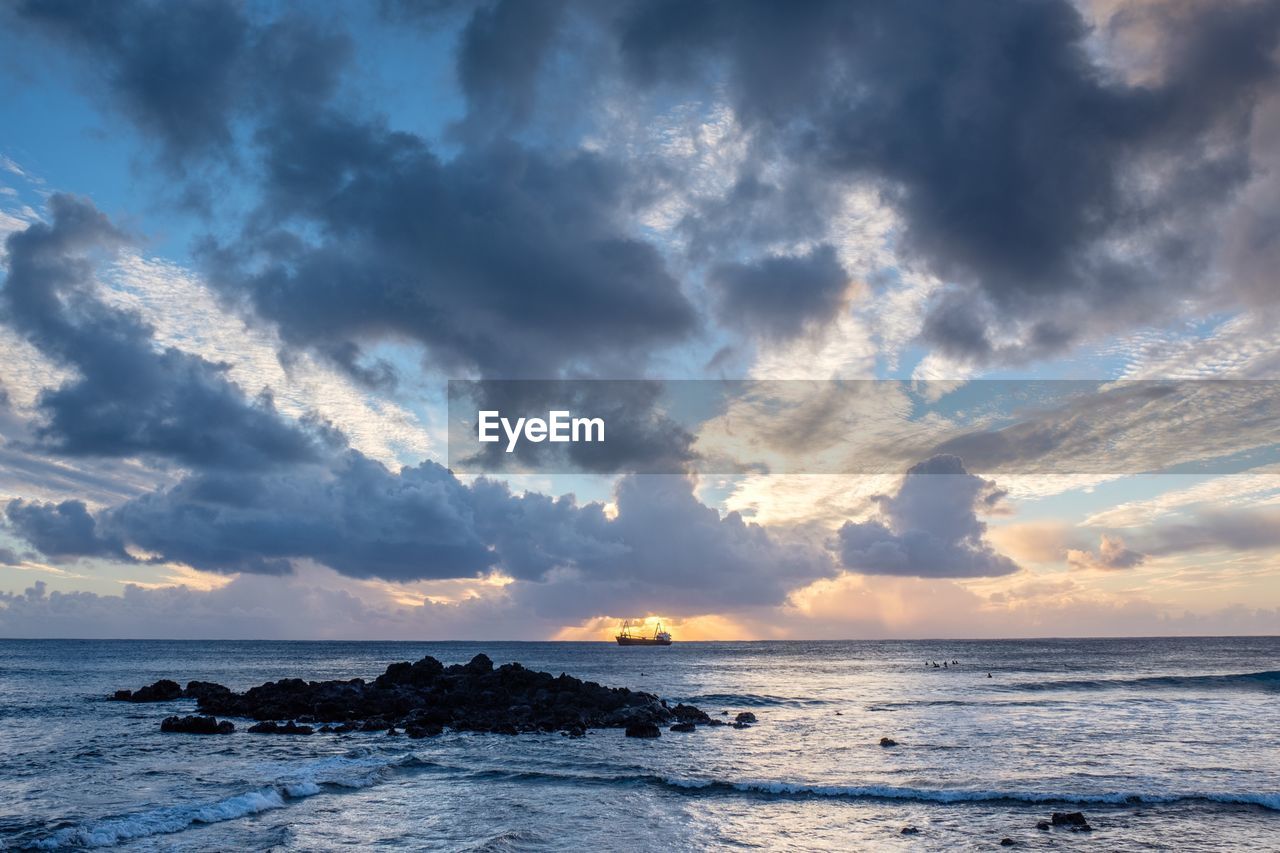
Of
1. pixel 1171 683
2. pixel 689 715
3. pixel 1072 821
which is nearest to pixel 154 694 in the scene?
pixel 689 715

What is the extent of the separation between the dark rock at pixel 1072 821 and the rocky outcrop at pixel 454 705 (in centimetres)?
2853

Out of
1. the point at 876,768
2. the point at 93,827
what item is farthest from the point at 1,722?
the point at 876,768

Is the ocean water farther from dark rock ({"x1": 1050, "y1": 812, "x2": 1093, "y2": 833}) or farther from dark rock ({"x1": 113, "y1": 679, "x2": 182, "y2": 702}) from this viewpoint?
dark rock ({"x1": 113, "y1": 679, "x2": 182, "y2": 702})

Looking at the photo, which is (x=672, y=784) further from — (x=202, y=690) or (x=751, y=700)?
(x=202, y=690)

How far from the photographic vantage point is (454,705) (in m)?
62.8

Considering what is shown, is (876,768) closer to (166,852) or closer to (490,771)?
(490,771)

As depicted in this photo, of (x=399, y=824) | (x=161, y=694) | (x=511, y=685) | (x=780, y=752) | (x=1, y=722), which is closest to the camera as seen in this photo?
(x=399, y=824)

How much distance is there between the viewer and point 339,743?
4969 centimetres

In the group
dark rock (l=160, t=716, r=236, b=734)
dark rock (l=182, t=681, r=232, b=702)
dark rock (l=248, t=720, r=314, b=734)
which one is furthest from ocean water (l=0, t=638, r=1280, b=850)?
dark rock (l=182, t=681, r=232, b=702)

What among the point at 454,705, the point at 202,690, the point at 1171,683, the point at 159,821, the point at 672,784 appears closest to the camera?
the point at 159,821

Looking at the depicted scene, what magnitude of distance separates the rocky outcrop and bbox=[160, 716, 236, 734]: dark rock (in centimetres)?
202

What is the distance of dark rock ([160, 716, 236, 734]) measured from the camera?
2095 inches

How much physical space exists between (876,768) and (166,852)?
1280 inches

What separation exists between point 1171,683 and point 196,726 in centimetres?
10569
